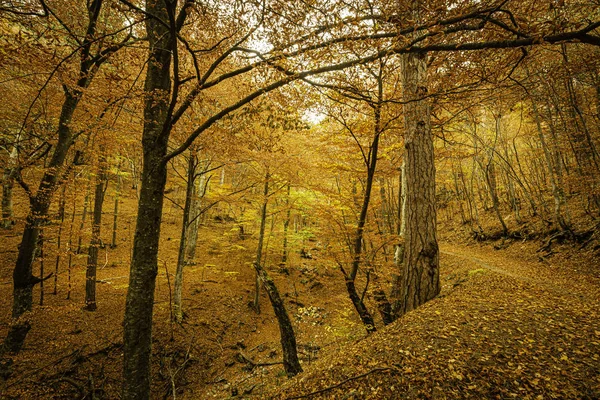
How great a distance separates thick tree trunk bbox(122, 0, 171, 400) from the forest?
0.08 feet

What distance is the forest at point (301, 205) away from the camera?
110 inches

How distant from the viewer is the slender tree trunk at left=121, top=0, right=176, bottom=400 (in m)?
3.05

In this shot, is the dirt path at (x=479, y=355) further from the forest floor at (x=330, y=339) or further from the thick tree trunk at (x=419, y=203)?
the thick tree trunk at (x=419, y=203)

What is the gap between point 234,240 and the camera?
17266 mm

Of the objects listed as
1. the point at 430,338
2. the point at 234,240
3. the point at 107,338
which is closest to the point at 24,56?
the point at 430,338

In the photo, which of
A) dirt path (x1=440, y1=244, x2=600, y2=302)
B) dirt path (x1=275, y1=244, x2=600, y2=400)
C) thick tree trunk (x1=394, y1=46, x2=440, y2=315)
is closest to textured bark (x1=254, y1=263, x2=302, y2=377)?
dirt path (x1=275, y1=244, x2=600, y2=400)

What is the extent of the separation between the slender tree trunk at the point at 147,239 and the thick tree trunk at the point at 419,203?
13.3 ft

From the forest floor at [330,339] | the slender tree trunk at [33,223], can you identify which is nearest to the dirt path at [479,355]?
the forest floor at [330,339]

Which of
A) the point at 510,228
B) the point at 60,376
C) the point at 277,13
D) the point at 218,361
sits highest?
the point at 277,13

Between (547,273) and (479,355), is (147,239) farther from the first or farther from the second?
(547,273)

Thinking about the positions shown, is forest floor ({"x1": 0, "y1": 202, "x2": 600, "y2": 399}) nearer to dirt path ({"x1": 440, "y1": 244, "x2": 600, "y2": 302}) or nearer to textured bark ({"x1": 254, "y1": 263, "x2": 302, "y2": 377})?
dirt path ({"x1": 440, "y1": 244, "x2": 600, "y2": 302})

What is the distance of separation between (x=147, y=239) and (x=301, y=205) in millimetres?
9694

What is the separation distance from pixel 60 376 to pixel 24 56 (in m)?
7.05

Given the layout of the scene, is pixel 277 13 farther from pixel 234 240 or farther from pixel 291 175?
pixel 234 240
